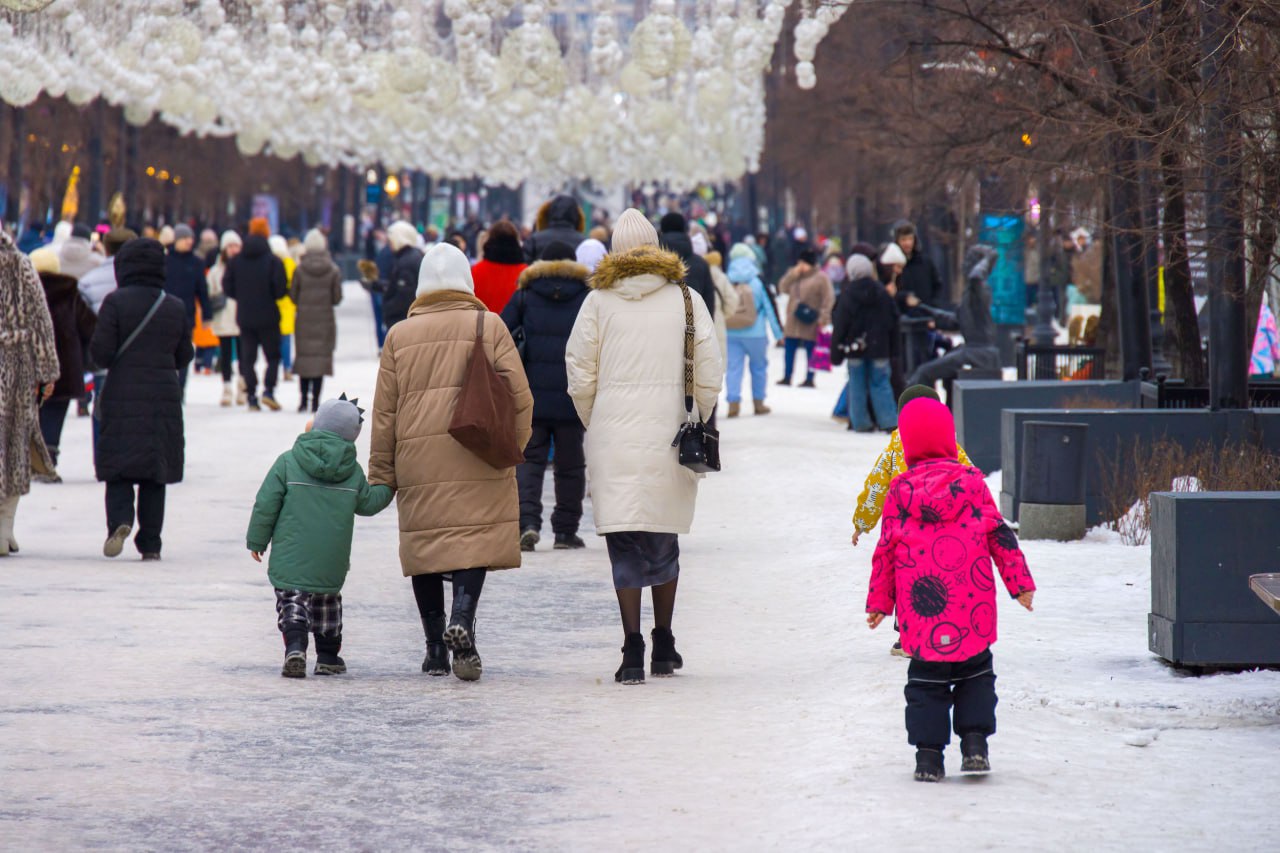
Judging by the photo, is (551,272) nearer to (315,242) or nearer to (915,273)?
(915,273)

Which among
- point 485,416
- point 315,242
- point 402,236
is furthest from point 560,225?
point 315,242

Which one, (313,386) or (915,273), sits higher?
(915,273)

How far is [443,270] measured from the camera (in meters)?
9.01

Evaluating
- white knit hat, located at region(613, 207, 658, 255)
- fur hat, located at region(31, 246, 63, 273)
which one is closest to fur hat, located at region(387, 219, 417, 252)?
fur hat, located at region(31, 246, 63, 273)

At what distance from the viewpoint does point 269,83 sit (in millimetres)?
29203

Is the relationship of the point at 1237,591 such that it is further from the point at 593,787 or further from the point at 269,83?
the point at 269,83

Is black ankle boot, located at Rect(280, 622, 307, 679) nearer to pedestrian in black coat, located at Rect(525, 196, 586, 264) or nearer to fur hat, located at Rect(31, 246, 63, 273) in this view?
pedestrian in black coat, located at Rect(525, 196, 586, 264)

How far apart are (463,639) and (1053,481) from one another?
5.28 metres

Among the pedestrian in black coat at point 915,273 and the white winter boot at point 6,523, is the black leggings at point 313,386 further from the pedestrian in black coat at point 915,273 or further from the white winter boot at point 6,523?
the white winter boot at point 6,523

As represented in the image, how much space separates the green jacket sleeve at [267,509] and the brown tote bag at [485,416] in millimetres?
811

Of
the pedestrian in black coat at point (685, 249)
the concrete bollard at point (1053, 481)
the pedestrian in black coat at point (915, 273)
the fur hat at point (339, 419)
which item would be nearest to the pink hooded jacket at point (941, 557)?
the fur hat at point (339, 419)

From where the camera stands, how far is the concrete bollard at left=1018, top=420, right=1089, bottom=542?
1289 cm

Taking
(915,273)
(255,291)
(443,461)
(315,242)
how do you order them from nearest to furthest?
1. (443,461)
2. (255,291)
3. (915,273)
4. (315,242)

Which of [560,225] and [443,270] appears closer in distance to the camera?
[443,270]
